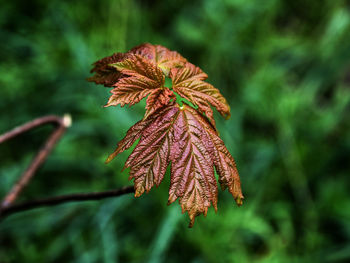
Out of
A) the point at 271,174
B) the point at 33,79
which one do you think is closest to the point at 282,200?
the point at 271,174

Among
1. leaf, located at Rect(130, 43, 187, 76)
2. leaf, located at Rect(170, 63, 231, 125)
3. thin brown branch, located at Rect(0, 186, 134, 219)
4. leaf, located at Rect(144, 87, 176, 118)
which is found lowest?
thin brown branch, located at Rect(0, 186, 134, 219)

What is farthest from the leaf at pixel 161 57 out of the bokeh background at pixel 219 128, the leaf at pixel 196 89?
the bokeh background at pixel 219 128

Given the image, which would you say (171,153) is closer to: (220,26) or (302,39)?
(220,26)

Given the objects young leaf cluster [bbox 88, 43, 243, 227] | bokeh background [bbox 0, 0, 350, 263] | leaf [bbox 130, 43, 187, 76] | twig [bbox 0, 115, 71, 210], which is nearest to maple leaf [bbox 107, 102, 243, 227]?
young leaf cluster [bbox 88, 43, 243, 227]

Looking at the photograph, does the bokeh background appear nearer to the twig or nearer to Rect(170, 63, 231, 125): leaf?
the twig

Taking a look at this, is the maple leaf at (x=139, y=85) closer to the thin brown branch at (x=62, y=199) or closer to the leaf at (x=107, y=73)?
the leaf at (x=107, y=73)

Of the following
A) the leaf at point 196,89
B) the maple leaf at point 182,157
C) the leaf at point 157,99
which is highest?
the leaf at point 196,89
